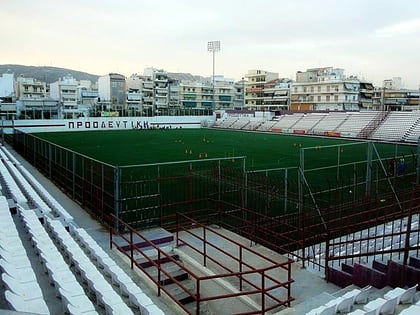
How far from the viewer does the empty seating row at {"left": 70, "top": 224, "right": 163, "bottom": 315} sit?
5634mm

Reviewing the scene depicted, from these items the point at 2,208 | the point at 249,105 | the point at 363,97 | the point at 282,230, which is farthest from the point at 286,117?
the point at 2,208

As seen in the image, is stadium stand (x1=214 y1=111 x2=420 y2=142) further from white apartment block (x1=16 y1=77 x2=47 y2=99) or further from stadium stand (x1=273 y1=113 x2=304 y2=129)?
white apartment block (x1=16 y1=77 x2=47 y2=99)

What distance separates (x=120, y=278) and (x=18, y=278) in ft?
5.00

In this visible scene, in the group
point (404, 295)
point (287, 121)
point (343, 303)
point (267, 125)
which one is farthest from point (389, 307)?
point (267, 125)

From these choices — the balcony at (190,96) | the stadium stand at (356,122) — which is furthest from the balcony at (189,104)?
the stadium stand at (356,122)

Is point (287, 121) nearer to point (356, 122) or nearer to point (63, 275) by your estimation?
point (356, 122)

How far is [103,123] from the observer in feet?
209

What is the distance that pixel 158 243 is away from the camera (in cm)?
973

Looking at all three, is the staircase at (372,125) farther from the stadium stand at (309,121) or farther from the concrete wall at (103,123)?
the concrete wall at (103,123)

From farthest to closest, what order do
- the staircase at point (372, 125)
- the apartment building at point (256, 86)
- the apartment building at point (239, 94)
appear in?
Result: the apartment building at point (239, 94) → the apartment building at point (256, 86) → the staircase at point (372, 125)

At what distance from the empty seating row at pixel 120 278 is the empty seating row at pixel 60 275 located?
70 centimetres

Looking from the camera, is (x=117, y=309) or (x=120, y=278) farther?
(x=120, y=278)

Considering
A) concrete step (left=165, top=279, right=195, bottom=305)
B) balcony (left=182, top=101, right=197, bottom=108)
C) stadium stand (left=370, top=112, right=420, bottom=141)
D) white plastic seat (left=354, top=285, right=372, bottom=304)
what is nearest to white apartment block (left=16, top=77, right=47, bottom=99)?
balcony (left=182, top=101, right=197, bottom=108)

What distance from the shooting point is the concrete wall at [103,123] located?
2231 inches
